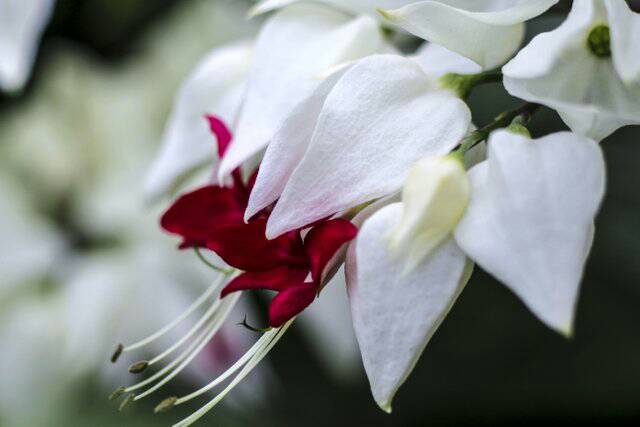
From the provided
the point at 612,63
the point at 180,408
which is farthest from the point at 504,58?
the point at 180,408

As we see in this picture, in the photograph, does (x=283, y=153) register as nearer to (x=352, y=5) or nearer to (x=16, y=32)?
(x=352, y=5)

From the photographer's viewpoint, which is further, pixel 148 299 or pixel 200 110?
pixel 148 299

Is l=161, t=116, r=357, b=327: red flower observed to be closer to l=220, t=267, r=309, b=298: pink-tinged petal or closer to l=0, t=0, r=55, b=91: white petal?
l=220, t=267, r=309, b=298: pink-tinged petal

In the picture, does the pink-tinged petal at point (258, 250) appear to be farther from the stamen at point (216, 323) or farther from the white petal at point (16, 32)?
the white petal at point (16, 32)

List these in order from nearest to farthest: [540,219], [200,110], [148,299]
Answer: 1. [540,219]
2. [200,110]
3. [148,299]

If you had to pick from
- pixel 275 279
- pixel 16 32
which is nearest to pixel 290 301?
pixel 275 279

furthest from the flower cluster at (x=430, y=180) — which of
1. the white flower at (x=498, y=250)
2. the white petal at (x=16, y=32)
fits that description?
the white petal at (x=16, y=32)
